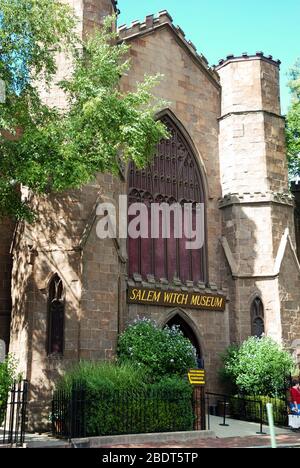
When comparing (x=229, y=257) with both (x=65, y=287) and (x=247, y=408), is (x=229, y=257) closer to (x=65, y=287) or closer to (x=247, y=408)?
(x=247, y=408)

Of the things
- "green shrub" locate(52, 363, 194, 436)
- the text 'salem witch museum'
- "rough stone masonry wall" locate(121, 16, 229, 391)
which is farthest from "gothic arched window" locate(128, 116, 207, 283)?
"green shrub" locate(52, 363, 194, 436)

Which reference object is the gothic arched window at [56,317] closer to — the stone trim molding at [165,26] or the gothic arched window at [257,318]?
the gothic arched window at [257,318]

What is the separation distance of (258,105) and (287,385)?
33.8 feet

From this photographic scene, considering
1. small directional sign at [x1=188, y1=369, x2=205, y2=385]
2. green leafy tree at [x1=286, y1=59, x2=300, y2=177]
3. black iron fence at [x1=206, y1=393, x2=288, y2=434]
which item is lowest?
black iron fence at [x1=206, y1=393, x2=288, y2=434]

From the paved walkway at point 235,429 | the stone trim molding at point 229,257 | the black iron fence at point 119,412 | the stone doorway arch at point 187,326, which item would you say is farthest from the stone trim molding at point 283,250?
the black iron fence at point 119,412

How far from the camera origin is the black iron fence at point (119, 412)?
1284 centimetres

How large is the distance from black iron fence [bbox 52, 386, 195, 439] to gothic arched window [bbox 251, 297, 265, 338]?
6469 mm

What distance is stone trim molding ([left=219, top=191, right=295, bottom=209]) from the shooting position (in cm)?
2139

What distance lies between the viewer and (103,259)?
657 inches

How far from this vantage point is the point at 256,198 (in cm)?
2145

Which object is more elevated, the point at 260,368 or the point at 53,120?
the point at 53,120

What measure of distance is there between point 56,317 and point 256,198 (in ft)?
29.0

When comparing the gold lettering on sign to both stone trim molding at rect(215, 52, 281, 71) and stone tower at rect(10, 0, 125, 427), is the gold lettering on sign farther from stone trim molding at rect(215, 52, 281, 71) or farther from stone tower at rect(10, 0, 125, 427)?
stone trim molding at rect(215, 52, 281, 71)

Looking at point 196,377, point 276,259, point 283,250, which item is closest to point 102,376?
point 196,377
